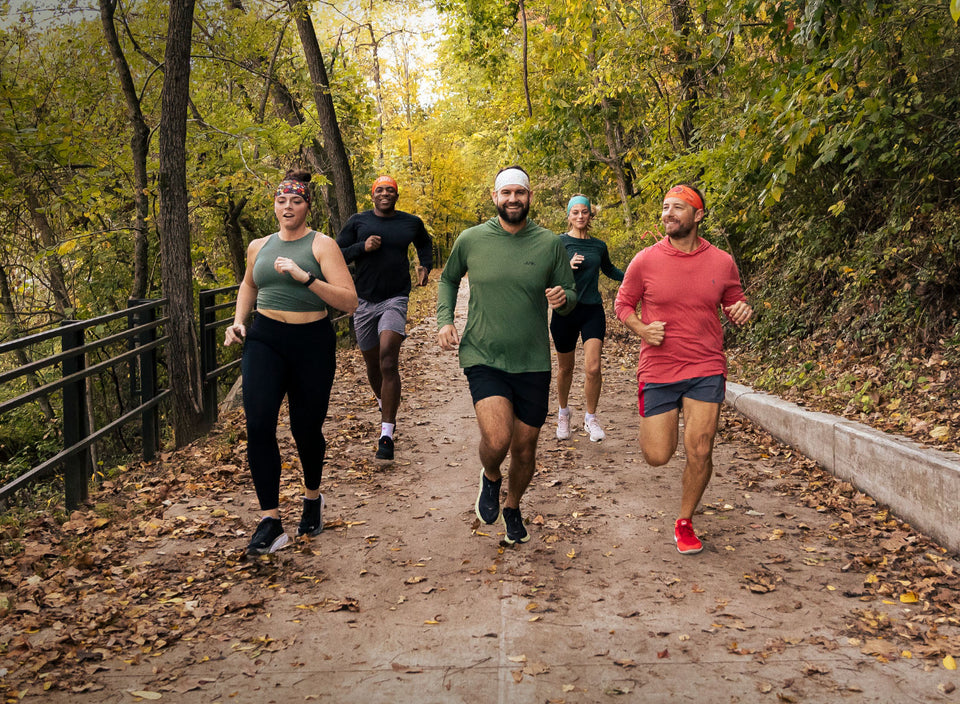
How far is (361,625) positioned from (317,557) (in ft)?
3.72

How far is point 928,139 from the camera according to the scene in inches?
347

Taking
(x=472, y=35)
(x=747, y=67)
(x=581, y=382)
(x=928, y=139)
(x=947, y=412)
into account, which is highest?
(x=472, y=35)

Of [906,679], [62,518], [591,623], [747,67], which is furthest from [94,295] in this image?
[906,679]

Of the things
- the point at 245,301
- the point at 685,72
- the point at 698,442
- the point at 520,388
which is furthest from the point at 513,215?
the point at 685,72

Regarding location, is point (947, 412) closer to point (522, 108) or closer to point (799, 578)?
point (799, 578)

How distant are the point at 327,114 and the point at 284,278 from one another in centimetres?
1143

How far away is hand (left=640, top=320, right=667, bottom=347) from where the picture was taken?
546cm

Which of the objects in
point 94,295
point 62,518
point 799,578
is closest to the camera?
point 799,578

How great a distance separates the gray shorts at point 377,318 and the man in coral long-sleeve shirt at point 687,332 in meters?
3.02

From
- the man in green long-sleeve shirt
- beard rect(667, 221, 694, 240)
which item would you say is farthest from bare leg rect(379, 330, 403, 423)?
beard rect(667, 221, 694, 240)

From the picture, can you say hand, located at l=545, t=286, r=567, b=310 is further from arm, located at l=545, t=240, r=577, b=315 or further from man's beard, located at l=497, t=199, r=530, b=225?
man's beard, located at l=497, t=199, r=530, b=225

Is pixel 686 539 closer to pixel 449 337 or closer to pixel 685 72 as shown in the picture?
pixel 449 337

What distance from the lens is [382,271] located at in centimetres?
829

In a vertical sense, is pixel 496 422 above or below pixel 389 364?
above
